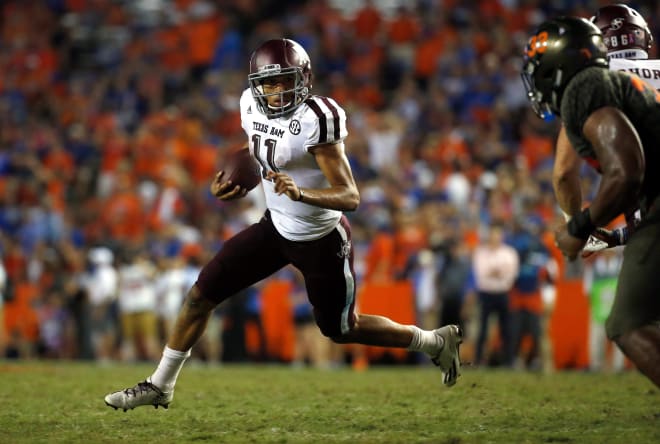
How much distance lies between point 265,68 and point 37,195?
8.49m

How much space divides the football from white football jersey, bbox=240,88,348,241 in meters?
0.07

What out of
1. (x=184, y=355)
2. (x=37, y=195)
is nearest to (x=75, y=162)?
(x=37, y=195)

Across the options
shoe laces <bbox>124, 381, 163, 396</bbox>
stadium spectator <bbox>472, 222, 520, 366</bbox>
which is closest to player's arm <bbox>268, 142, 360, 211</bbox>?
shoe laces <bbox>124, 381, 163, 396</bbox>

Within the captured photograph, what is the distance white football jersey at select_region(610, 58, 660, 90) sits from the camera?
17.3 feet

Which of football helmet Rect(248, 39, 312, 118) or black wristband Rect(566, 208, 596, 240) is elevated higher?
football helmet Rect(248, 39, 312, 118)

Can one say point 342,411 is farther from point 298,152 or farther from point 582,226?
point 582,226

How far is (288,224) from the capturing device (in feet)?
16.9

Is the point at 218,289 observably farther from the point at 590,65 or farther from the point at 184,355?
the point at 590,65

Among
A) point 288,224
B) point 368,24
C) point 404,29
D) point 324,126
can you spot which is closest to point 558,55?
point 324,126

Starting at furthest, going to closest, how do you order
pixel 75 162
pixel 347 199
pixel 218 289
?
pixel 75 162
pixel 218 289
pixel 347 199

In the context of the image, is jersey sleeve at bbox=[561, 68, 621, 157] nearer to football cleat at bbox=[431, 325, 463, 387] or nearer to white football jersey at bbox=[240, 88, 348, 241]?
white football jersey at bbox=[240, 88, 348, 241]

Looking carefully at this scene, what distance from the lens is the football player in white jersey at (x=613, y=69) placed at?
4.84 meters

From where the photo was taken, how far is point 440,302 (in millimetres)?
10531

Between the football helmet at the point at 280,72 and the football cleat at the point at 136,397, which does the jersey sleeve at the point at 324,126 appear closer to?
the football helmet at the point at 280,72
